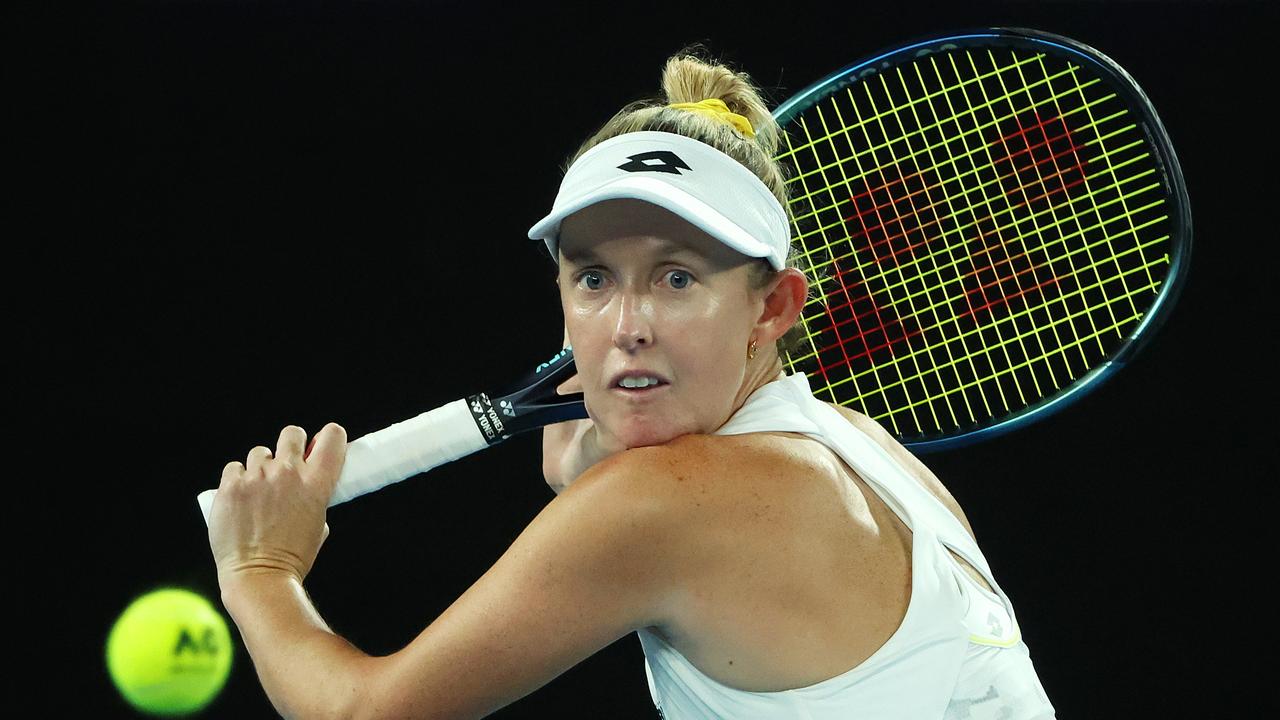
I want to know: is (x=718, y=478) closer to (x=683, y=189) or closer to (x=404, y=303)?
(x=683, y=189)

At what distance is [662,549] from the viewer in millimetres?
1380

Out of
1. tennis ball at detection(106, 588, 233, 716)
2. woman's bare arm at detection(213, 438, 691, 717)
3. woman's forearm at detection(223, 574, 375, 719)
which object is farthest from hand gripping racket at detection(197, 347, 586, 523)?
tennis ball at detection(106, 588, 233, 716)

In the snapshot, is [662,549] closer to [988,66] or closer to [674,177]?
[674,177]

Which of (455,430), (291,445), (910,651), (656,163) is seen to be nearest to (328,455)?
(291,445)

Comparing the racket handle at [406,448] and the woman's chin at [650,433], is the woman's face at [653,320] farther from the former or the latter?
the racket handle at [406,448]

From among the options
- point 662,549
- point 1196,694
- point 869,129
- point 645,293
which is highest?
point 869,129

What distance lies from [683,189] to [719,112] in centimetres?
25

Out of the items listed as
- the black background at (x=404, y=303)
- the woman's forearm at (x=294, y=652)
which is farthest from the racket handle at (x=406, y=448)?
the black background at (x=404, y=303)

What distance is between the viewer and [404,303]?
2936 millimetres

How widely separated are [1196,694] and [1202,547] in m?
0.33

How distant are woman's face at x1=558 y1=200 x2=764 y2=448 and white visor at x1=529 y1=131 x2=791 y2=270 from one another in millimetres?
30

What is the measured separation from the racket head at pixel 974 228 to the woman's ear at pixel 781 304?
303 millimetres

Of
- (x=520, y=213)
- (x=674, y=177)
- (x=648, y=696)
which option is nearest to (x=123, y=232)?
(x=520, y=213)

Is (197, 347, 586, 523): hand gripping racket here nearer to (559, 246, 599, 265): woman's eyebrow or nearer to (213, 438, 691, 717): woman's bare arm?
(559, 246, 599, 265): woman's eyebrow
